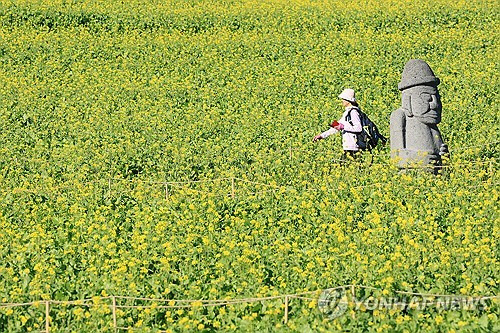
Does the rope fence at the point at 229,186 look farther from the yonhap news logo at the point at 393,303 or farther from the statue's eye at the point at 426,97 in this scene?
the yonhap news logo at the point at 393,303

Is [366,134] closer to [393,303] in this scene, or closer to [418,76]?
[418,76]

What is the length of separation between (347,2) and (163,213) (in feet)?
71.8

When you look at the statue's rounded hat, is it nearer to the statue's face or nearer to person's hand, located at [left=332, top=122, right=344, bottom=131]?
the statue's face

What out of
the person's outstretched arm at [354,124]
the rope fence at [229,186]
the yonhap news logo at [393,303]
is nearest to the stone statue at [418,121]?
the rope fence at [229,186]

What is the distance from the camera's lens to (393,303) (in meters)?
9.77

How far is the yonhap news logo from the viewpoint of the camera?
956 cm

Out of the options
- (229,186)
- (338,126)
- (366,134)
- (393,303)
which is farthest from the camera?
(366,134)

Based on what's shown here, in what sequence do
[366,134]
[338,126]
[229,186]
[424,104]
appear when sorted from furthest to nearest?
[366,134] < [338,126] < [229,186] < [424,104]

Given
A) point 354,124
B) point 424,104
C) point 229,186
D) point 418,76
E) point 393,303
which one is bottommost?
point 393,303

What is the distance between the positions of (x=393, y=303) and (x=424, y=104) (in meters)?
5.67

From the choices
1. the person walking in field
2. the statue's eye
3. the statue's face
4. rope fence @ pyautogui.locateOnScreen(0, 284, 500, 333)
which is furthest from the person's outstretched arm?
rope fence @ pyautogui.locateOnScreen(0, 284, 500, 333)

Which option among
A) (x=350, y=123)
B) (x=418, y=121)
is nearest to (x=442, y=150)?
(x=418, y=121)

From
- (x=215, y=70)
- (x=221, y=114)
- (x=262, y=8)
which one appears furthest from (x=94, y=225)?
(x=262, y=8)

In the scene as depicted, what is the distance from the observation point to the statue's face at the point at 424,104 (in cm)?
Result: 1489
